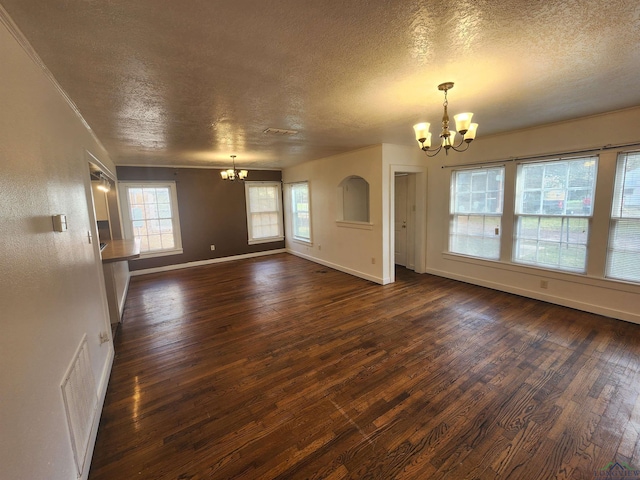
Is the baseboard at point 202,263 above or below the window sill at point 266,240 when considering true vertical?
below

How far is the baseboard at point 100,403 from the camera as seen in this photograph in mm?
1648

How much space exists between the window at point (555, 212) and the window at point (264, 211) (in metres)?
5.53

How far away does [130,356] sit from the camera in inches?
114

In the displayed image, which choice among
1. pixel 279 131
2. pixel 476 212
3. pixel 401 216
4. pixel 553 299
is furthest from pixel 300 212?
pixel 553 299

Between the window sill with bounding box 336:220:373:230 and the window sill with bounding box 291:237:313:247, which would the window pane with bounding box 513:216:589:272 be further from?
the window sill with bounding box 291:237:313:247

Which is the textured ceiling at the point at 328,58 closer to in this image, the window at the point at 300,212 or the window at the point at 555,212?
the window at the point at 555,212

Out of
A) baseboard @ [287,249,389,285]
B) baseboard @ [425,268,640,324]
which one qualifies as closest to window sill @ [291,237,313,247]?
baseboard @ [287,249,389,285]

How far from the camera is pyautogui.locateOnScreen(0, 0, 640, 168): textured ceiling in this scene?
4.49ft

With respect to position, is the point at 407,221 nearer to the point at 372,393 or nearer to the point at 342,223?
the point at 342,223

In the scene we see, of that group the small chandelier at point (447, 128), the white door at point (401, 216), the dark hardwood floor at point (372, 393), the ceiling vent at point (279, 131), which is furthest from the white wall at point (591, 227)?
the ceiling vent at point (279, 131)

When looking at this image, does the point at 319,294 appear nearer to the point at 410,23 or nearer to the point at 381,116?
the point at 381,116

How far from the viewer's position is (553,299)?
386 centimetres

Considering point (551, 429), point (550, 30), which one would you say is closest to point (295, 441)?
point (551, 429)

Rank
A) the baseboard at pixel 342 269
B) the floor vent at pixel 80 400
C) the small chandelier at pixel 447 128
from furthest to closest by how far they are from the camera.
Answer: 1. the baseboard at pixel 342 269
2. the small chandelier at pixel 447 128
3. the floor vent at pixel 80 400
